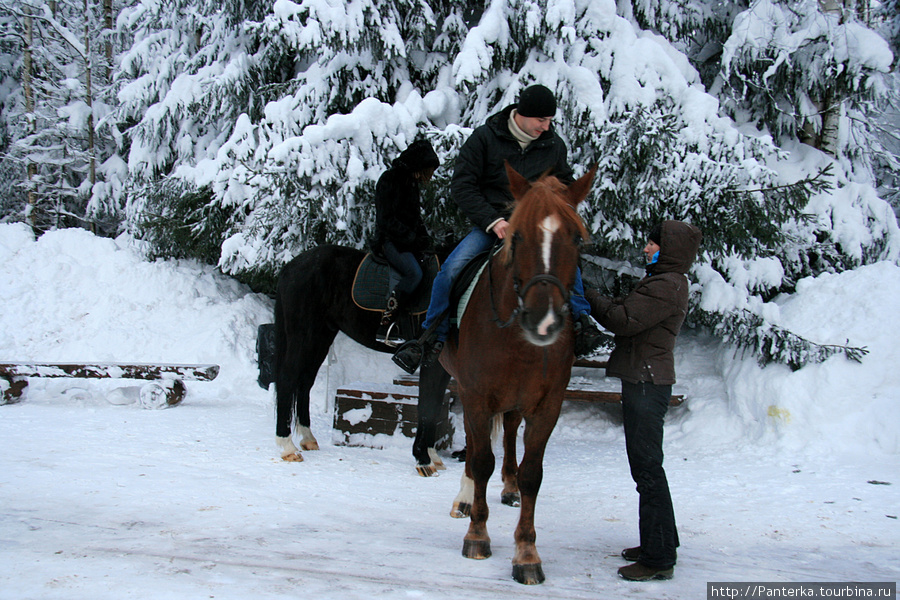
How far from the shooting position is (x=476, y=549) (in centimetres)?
336

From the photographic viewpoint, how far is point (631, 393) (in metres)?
3.42

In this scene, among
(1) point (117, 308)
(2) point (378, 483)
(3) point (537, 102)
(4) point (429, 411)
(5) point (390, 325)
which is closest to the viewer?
(3) point (537, 102)

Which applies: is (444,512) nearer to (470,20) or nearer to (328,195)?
(328,195)

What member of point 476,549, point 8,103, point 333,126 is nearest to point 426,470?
point 476,549

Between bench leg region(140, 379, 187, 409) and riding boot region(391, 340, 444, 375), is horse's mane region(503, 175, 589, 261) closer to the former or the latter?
riding boot region(391, 340, 444, 375)

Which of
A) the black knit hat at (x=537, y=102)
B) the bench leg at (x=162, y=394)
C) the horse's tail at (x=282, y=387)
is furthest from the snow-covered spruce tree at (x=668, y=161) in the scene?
the bench leg at (x=162, y=394)

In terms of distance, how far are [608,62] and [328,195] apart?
3818mm

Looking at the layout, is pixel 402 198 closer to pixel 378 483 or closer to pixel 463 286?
pixel 463 286

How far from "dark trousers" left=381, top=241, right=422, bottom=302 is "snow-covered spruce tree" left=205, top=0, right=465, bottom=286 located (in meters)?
1.28

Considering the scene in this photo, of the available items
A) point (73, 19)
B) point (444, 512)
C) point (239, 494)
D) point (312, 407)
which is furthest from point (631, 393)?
point (73, 19)

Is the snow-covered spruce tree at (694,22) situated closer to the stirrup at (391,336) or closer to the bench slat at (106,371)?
the stirrup at (391,336)

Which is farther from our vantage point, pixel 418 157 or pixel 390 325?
pixel 390 325

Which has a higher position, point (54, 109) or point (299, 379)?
point (54, 109)

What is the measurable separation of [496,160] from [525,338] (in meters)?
1.75
